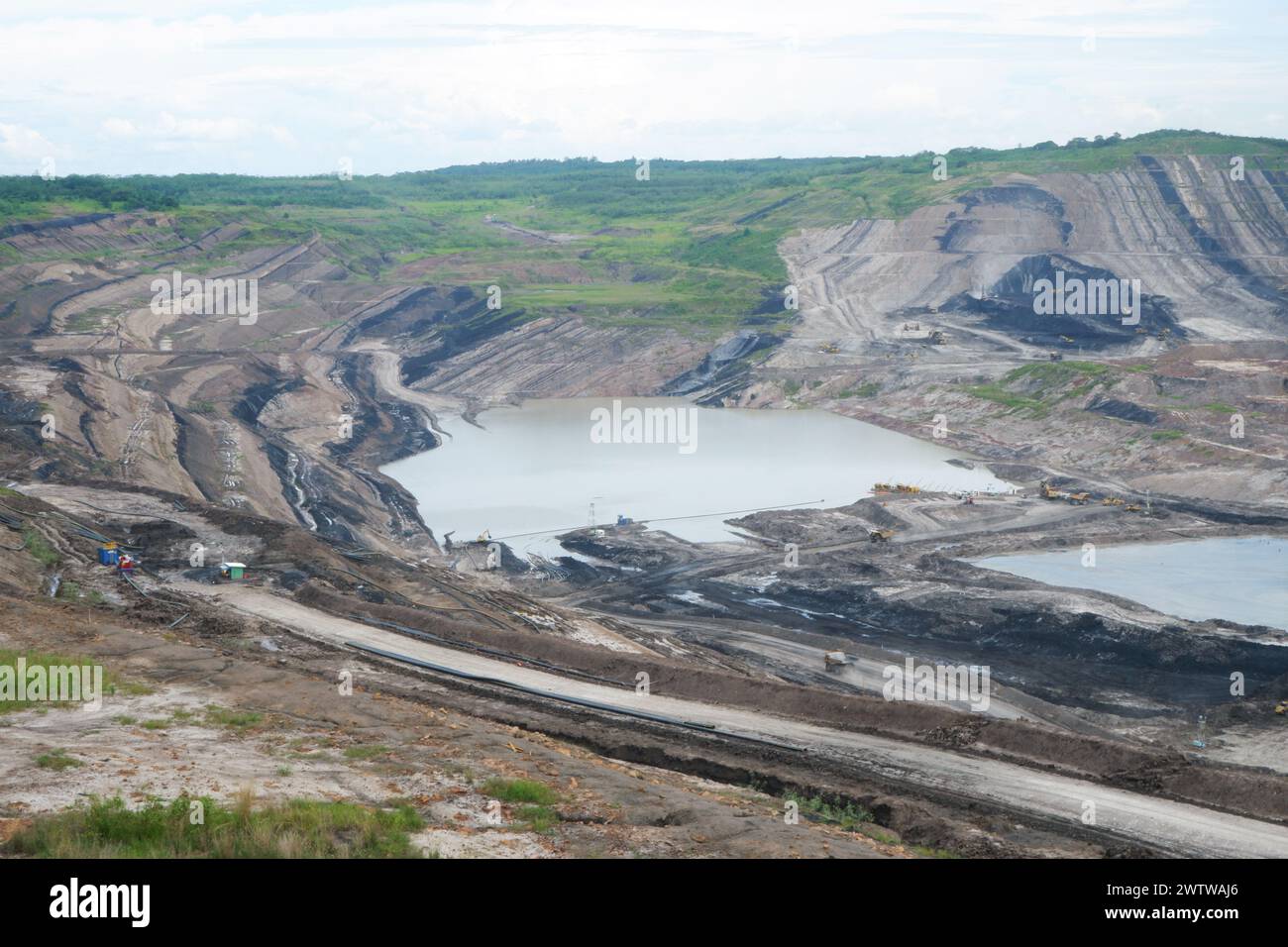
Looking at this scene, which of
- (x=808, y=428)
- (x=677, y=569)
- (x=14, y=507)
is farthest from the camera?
(x=808, y=428)

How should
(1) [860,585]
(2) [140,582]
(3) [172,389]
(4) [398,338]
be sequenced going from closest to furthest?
(2) [140,582] < (1) [860,585] < (3) [172,389] < (4) [398,338]

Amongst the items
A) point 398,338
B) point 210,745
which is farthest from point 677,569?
point 398,338

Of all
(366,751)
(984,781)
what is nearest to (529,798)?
(366,751)

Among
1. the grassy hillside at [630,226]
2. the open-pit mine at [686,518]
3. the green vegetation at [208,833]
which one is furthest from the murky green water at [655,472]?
the green vegetation at [208,833]

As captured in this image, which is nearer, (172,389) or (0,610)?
(0,610)

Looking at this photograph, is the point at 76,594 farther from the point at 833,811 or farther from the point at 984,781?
the point at 984,781

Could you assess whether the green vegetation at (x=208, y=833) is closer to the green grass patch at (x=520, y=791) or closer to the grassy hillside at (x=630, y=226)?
the green grass patch at (x=520, y=791)
